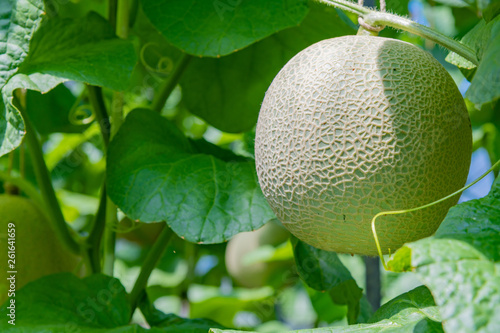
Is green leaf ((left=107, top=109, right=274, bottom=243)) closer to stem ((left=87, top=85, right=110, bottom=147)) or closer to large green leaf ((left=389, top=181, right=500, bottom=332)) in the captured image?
stem ((left=87, top=85, right=110, bottom=147))

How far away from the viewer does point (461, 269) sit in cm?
50

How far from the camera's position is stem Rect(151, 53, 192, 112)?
116 centimetres

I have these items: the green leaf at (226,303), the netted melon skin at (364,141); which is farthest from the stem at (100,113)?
the green leaf at (226,303)

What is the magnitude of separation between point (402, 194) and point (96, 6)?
1211mm

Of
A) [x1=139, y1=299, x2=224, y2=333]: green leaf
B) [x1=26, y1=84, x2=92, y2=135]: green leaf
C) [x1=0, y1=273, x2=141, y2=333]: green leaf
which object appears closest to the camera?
[x1=0, y1=273, x2=141, y2=333]: green leaf

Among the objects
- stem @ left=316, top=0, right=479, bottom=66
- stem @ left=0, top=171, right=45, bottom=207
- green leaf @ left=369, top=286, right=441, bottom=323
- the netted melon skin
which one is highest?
stem @ left=316, top=0, right=479, bottom=66

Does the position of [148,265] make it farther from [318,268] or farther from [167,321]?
[318,268]

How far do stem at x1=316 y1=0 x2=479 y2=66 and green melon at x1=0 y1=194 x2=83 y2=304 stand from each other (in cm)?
69

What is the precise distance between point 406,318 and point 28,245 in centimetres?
70

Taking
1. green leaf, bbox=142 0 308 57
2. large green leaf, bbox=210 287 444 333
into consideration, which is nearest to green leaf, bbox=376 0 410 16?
green leaf, bbox=142 0 308 57

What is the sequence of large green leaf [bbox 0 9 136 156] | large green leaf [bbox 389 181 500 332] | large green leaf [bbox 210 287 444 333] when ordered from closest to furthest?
large green leaf [bbox 389 181 500 332], large green leaf [bbox 210 287 444 333], large green leaf [bbox 0 9 136 156]

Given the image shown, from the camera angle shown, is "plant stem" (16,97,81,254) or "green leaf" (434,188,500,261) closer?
"green leaf" (434,188,500,261)

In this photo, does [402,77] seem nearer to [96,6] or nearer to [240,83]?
[240,83]

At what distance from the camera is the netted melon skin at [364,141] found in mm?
640
